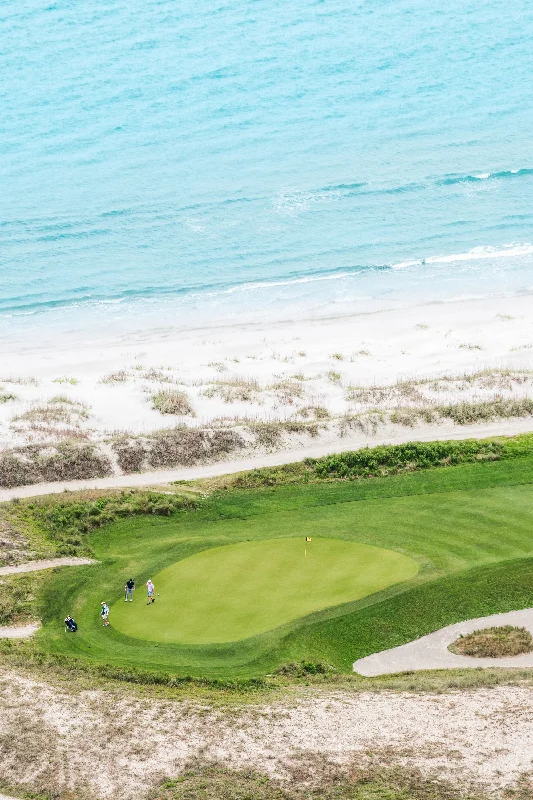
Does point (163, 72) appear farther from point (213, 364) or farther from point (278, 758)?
point (278, 758)

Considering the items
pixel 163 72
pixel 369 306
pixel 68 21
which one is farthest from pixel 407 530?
pixel 68 21

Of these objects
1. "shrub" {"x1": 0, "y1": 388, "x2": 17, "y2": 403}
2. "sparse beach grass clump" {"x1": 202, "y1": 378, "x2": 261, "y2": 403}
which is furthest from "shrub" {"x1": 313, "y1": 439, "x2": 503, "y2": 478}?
"shrub" {"x1": 0, "y1": 388, "x2": 17, "y2": 403}

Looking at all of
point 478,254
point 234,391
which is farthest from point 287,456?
point 478,254

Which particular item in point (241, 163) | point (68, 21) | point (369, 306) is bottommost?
point (369, 306)

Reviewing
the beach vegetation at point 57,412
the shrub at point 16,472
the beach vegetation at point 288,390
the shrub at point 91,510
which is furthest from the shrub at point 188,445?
the shrub at point 16,472

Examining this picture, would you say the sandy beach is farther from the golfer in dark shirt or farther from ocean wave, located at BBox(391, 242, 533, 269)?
ocean wave, located at BBox(391, 242, 533, 269)

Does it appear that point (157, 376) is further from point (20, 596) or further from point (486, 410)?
point (20, 596)
